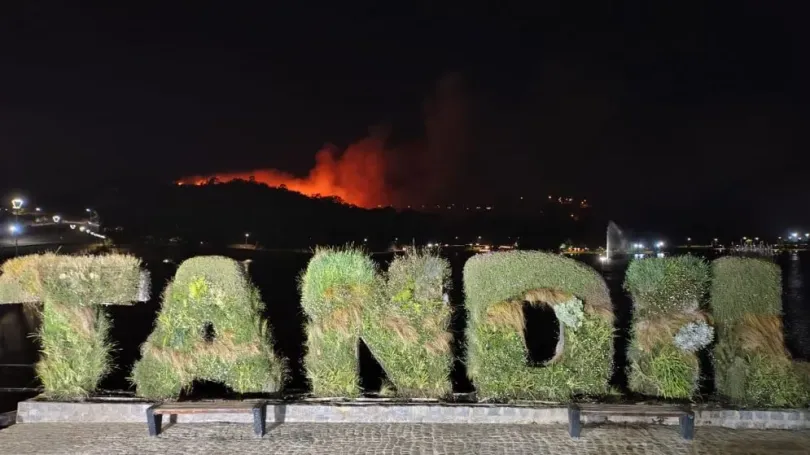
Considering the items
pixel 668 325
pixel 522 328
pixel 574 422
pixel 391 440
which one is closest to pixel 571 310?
pixel 522 328

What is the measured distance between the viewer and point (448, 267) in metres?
10.1

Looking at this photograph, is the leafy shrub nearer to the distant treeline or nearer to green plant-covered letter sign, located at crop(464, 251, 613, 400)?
green plant-covered letter sign, located at crop(464, 251, 613, 400)

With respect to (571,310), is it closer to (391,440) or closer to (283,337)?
(391,440)

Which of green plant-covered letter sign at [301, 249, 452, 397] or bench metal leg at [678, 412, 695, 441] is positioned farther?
green plant-covered letter sign at [301, 249, 452, 397]

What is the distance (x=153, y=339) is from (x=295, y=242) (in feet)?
291

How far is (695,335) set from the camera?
9664 millimetres

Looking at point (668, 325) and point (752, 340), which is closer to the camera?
point (752, 340)

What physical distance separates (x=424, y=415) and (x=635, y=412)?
10.3 feet

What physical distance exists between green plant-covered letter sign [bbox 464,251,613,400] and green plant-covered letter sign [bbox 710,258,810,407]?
76.6 inches

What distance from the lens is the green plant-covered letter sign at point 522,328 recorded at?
9617 millimetres

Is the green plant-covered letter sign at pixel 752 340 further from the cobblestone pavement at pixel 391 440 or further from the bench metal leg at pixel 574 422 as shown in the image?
the bench metal leg at pixel 574 422

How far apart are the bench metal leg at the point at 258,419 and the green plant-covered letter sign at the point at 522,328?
11.5ft

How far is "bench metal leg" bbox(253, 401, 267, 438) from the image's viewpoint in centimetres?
863

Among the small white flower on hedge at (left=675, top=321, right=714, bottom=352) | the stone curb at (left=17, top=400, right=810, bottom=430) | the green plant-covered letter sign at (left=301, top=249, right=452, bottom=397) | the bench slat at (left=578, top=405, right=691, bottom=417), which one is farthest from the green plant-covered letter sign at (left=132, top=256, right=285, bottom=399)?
the small white flower on hedge at (left=675, top=321, right=714, bottom=352)
